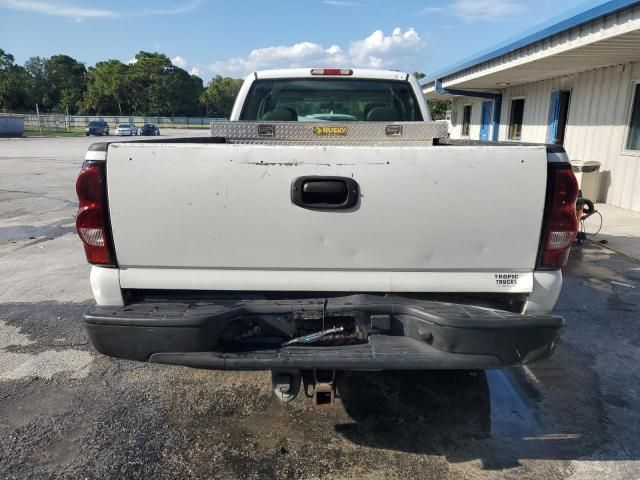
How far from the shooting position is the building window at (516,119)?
667 inches

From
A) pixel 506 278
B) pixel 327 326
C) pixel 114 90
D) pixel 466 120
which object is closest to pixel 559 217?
pixel 506 278

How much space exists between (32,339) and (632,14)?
337 inches

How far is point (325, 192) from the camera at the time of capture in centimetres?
247

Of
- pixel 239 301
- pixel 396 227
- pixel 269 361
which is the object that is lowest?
pixel 269 361

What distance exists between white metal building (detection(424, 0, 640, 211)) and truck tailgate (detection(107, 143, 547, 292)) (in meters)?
6.40

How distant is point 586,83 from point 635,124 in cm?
244

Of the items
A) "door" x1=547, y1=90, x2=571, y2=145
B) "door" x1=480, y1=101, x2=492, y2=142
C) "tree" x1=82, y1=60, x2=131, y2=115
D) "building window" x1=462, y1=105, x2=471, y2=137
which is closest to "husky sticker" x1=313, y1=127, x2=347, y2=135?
"door" x1=547, y1=90, x2=571, y2=145

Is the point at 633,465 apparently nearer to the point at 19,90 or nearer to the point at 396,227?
the point at 396,227

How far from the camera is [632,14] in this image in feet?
23.5

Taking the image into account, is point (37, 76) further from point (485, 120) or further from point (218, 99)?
point (485, 120)

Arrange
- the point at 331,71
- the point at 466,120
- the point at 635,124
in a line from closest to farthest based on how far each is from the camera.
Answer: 1. the point at 331,71
2. the point at 635,124
3. the point at 466,120

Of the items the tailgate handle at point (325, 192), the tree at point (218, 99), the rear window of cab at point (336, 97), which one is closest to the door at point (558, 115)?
the rear window of cab at point (336, 97)

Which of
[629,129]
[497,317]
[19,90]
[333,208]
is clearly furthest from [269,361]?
[19,90]

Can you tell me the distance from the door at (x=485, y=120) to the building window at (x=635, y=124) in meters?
10.4
